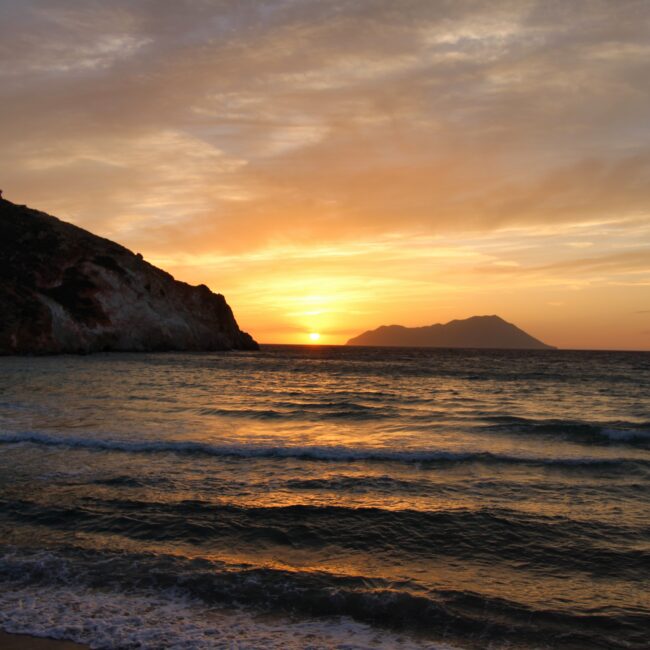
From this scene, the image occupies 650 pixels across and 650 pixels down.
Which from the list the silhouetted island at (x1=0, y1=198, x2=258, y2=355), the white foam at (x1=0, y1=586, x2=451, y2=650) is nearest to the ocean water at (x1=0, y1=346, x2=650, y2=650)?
the white foam at (x1=0, y1=586, x2=451, y2=650)

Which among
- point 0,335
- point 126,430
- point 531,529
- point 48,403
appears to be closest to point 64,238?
point 0,335

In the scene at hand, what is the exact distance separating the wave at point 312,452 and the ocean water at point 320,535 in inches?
3.9

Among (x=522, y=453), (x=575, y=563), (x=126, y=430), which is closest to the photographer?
(x=575, y=563)

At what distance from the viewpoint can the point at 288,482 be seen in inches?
537

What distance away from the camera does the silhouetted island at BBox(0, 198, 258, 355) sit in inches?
2584

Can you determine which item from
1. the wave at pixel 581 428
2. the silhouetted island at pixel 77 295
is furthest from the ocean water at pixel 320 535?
the silhouetted island at pixel 77 295

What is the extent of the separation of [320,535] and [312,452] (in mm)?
7047

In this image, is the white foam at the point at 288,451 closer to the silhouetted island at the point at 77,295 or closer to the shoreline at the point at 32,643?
the shoreline at the point at 32,643

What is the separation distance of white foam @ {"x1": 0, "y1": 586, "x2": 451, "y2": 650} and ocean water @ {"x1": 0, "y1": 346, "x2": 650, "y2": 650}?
27 mm

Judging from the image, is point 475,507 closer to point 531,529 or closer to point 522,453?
point 531,529

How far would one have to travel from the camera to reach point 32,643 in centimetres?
636

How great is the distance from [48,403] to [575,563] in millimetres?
23747

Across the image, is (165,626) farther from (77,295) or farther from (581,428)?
(77,295)

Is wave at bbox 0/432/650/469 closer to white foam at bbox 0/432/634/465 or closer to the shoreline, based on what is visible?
white foam at bbox 0/432/634/465
